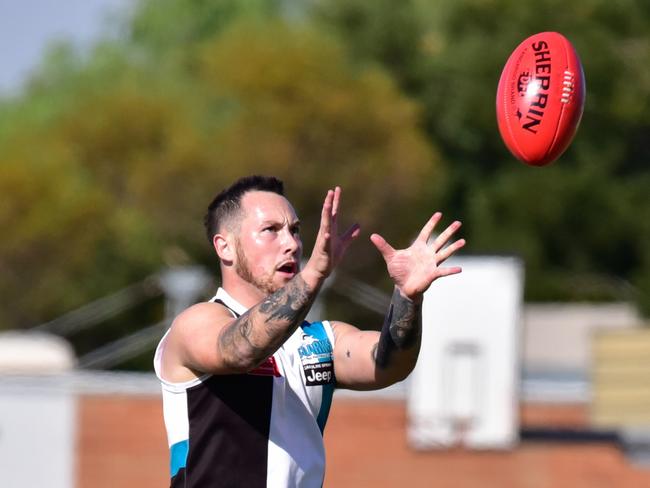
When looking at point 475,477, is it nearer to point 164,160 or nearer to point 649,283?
point 649,283

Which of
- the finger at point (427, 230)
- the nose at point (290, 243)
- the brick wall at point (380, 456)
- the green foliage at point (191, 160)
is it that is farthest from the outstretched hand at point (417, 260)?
the green foliage at point (191, 160)

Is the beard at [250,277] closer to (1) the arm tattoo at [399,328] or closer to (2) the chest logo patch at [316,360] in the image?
(2) the chest logo patch at [316,360]

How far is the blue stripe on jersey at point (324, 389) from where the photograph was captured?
5.47 meters

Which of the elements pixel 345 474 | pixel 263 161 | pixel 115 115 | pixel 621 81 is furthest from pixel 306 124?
pixel 345 474

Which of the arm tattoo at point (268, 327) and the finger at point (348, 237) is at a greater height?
the finger at point (348, 237)

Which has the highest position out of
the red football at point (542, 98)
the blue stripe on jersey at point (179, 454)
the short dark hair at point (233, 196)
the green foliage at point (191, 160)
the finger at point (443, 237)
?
the green foliage at point (191, 160)

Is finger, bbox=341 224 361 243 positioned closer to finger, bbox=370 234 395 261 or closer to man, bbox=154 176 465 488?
man, bbox=154 176 465 488

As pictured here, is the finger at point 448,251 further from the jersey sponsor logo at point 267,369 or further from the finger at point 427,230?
the jersey sponsor logo at point 267,369

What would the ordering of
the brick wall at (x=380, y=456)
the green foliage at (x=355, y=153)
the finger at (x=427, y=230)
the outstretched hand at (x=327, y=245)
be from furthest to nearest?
the green foliage at (x=355, y=153), the brick wall at (x=380, y=456), the finger at (x=427, y=230), the outstretched hand at (x=327, y=245)

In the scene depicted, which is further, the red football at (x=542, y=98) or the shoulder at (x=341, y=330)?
the red football at (x=542, y=98)

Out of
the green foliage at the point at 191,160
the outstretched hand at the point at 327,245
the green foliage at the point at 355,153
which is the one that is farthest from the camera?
the green foliage at the point at 355,153

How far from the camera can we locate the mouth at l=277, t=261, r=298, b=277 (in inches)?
211

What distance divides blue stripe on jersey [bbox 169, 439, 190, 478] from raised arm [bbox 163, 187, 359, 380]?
321mm

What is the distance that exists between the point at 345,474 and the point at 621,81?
23.2m
